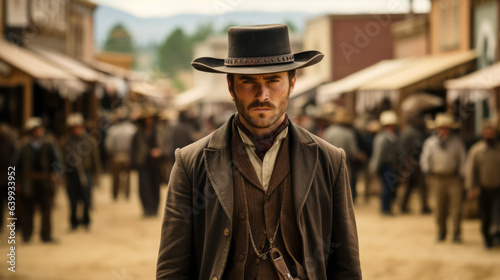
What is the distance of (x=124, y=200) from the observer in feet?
55.4

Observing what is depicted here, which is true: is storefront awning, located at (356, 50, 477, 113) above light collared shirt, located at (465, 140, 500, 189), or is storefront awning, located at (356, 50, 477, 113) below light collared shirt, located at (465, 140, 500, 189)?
above

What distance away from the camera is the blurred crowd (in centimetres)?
1094

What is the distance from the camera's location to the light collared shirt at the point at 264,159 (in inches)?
123

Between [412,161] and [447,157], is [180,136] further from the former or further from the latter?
[447,157]

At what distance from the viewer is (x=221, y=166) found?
3145 millimetres

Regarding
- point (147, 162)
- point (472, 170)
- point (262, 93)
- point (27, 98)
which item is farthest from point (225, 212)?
point (27, 98)

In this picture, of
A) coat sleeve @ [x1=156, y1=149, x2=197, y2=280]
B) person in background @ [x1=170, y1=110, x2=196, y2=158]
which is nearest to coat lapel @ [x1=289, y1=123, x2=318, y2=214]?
coat sleeve @ [x1=156, y1=149, x2=197, y2=280]

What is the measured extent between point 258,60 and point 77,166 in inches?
373

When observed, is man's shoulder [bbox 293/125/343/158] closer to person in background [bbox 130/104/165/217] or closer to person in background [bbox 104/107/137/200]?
person in background [bbox 130/104/165/217]

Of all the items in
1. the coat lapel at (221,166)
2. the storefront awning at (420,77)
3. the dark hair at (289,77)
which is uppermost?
the storefront awning at (420,77)

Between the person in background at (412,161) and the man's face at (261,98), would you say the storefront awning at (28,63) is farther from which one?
the man's face at (261,98)

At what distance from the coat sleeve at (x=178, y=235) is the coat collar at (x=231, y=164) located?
0.14 metres

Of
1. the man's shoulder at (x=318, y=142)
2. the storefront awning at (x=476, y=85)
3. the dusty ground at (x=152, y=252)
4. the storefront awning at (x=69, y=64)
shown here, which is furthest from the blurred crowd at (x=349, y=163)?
the man's shoulder at (x=318, y=142)

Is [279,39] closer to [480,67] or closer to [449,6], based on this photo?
[480,67]
